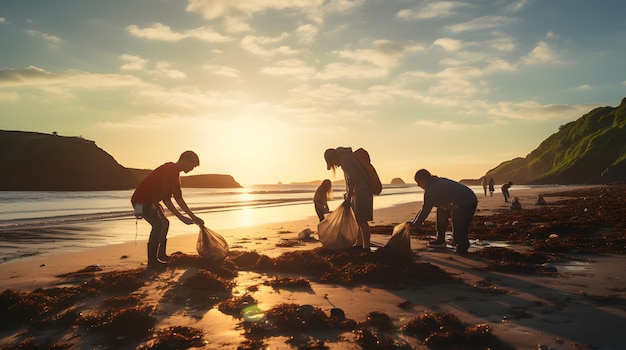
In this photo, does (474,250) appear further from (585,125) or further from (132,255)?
(585,125)

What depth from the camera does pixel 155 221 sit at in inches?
287

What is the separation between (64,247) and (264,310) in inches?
335

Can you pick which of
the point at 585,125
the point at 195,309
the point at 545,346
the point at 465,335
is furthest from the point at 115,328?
the point at 585,125

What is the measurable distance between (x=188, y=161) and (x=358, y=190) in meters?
3.59

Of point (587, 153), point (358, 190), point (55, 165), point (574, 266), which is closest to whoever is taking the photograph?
point (574, 266)

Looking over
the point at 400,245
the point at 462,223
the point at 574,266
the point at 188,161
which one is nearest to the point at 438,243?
the point at 462,223

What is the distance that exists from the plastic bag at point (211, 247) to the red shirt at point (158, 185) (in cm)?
101

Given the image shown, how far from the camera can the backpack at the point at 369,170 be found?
840cm

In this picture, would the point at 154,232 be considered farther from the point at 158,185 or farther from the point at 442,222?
the point at 442,222

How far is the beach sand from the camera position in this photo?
365 cm

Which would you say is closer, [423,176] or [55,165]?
[423,176]

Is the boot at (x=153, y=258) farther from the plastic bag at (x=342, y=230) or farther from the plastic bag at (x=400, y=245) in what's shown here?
the plastic bag at (x=400, y=245)

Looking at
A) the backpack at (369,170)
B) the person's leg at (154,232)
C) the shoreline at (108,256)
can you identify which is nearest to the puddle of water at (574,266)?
the backpack at (369,170)

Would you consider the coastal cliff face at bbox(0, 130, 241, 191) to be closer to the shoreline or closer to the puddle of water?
the shoreline
